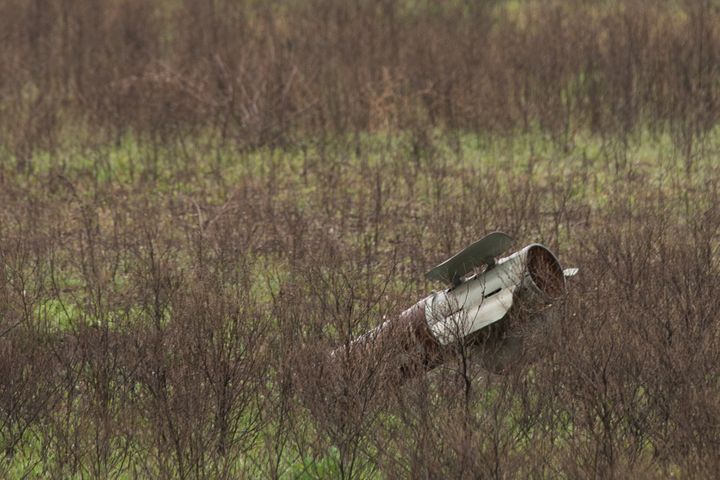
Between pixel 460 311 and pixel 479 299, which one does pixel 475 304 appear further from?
pixel 460 311

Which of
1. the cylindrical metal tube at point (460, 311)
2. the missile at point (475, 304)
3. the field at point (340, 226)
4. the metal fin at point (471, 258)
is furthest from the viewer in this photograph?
the metal fin at point (471, 258)

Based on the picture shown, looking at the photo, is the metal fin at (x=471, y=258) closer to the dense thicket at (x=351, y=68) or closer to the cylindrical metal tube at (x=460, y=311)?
the cylindrical metal tube at (x=460, y=311)

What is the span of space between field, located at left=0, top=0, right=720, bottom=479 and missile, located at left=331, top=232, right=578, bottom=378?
13 centimetres

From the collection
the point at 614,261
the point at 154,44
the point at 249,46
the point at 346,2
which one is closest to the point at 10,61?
the point at 154,44

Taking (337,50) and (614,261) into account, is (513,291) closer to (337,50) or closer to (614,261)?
(614,261)

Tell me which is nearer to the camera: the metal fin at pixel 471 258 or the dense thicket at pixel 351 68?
the metal fin at pixel 471 258

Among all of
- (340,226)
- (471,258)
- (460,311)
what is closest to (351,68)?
(340,226)

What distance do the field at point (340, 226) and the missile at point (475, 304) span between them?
0.41 feet

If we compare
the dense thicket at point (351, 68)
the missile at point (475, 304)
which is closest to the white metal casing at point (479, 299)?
the missile at point (475, 304)

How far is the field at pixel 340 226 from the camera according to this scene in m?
5.75

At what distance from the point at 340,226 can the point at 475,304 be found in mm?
3527

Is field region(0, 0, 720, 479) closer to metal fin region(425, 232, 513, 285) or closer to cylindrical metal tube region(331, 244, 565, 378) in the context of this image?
cylindrical metal tube region(331, 244, 565, 378)

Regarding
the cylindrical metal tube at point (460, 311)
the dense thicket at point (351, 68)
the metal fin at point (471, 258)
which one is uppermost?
the metal fin at point (471, 258)

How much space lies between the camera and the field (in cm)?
575
